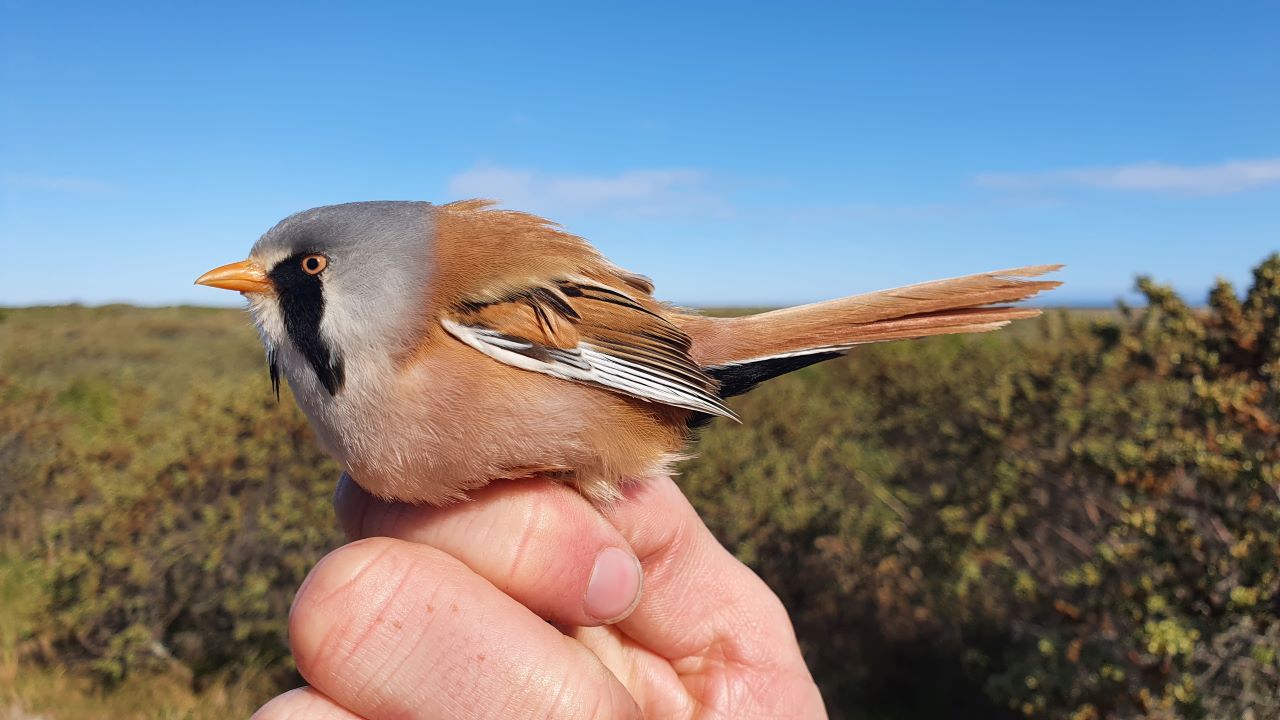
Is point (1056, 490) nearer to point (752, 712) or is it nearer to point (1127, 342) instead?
point (1127, 342)

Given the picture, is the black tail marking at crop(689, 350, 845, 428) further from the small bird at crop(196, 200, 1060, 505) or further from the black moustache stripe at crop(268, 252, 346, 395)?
the black moustache stripe at crop(268, 252, 346, 395)

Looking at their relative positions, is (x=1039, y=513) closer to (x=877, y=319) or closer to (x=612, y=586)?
(x=877, y=319)

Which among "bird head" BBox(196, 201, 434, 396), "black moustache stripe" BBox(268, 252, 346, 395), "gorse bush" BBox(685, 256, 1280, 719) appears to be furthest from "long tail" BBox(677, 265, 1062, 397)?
"gorse bush" BBox(685, 256, 1280, 719)

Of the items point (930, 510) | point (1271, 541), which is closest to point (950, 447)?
point (930, 510)

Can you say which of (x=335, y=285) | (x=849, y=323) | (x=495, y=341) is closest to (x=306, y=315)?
(x=335, y=285)

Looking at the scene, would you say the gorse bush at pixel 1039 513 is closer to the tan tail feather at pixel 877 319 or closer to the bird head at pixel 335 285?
the tan tail feather at pixel 877 319

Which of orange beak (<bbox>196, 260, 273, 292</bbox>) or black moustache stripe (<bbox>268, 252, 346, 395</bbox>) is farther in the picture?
orange beak (<bbox>196, 260, 273, 292</bbox>)

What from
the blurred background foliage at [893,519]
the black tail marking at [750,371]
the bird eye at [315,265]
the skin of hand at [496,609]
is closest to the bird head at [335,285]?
the bird eye at [315,265]
